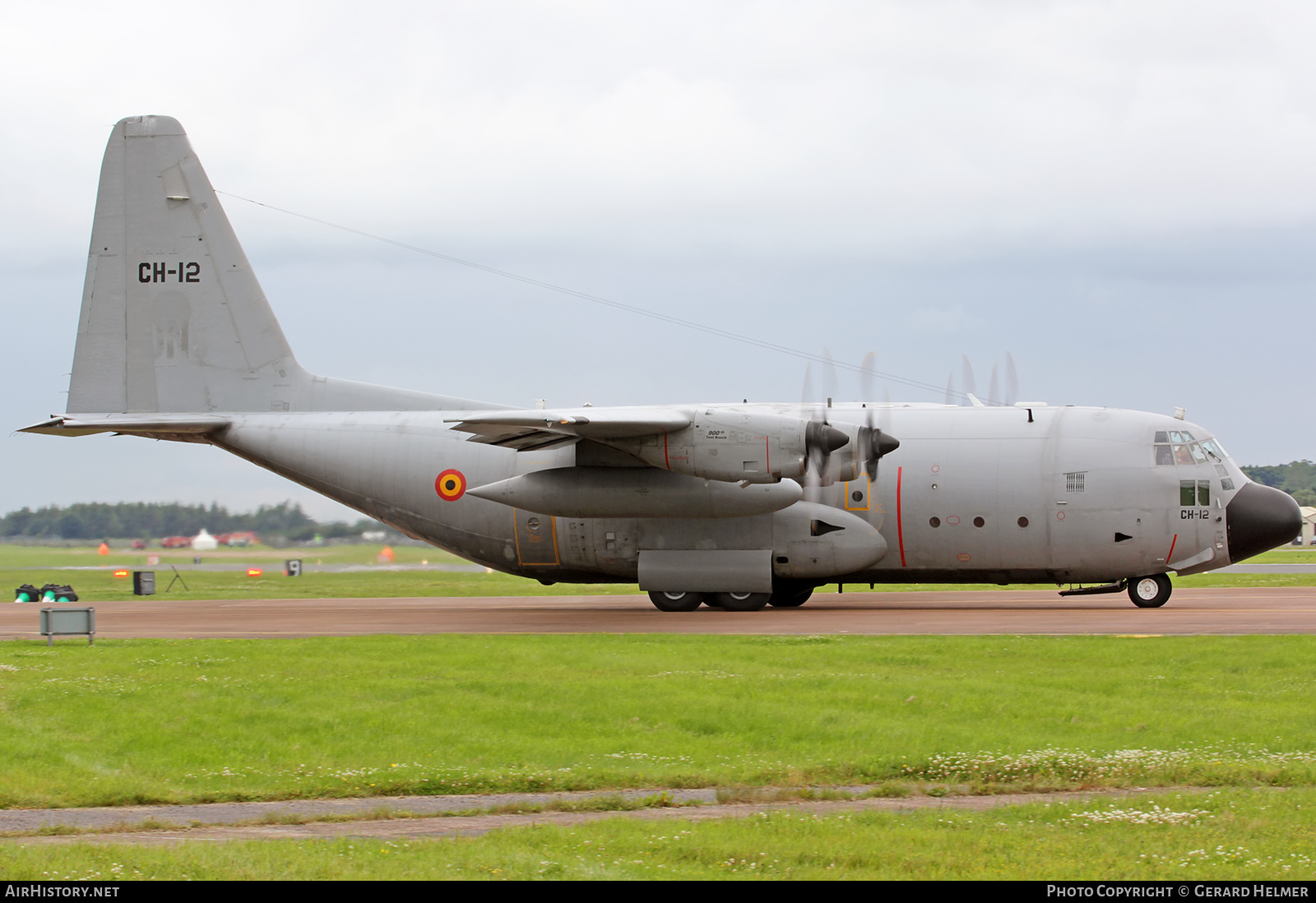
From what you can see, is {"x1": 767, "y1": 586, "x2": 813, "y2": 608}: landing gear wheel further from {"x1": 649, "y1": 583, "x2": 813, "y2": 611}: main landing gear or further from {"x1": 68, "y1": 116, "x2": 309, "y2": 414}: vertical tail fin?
{"x1": 68, "y1": 116, "x2": 309, "y2": 414}: vertical tail fin

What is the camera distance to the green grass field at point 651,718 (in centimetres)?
1142

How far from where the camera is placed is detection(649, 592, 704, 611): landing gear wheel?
93.1 feet

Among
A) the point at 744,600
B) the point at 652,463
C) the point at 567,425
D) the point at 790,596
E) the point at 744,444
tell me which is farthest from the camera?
the point at 790,596

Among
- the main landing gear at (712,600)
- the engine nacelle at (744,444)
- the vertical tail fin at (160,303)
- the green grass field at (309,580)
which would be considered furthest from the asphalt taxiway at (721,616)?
the vertical tail fin at (160,303)

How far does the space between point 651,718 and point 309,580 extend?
3741cm

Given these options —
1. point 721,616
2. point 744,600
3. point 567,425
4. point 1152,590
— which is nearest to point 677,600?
point 744,600

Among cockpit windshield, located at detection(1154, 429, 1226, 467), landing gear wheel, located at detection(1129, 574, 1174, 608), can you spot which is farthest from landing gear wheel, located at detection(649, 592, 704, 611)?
cockpit windshield, located at detection(1154, 429, 1226, 467)

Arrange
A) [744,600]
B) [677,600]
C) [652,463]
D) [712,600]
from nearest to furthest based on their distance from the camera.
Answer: [652,463] < [744,600] < [677,600] < [712,600]

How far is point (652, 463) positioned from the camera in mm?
25328

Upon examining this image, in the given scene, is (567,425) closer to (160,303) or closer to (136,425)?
(136,425)

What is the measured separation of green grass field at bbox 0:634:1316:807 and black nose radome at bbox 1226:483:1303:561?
6.35m

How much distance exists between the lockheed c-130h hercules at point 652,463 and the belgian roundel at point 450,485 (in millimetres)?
42

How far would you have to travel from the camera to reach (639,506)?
26.7m
